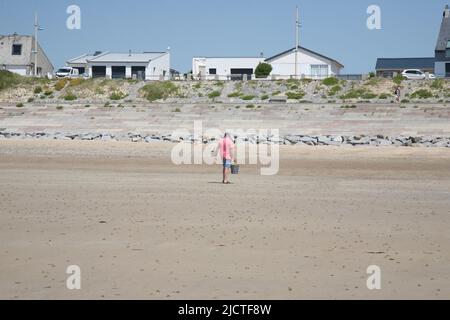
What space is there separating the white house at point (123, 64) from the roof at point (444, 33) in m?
24.0

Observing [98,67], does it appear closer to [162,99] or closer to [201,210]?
[162,99]

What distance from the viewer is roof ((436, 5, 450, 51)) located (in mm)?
68625

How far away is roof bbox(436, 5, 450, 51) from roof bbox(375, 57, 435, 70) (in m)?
3.32

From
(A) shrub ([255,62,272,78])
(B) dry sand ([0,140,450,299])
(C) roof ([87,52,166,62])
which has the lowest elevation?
(B) dry sand ([0,140,450,299])

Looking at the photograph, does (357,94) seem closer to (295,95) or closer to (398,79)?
(295,95)

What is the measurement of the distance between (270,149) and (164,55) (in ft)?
148

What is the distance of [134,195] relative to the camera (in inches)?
655

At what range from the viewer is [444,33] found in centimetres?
7069

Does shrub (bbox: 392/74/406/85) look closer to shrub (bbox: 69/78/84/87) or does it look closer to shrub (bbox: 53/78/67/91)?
shrub (bbox: 69/78/84/87)

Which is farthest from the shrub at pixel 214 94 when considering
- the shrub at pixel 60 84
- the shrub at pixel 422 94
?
the shrub at pixel 422 94

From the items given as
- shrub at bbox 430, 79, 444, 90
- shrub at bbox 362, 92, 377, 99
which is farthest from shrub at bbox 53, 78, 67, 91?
shrub at bbox 430, 79, 444, 90

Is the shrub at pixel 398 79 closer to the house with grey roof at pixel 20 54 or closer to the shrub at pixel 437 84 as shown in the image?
the shrub at pixel 437 84

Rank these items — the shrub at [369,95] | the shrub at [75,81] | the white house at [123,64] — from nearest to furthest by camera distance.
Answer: the shrub at [369,95] → the shrub at [75,81] → the white house at [123,64]

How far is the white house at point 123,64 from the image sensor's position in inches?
2702
